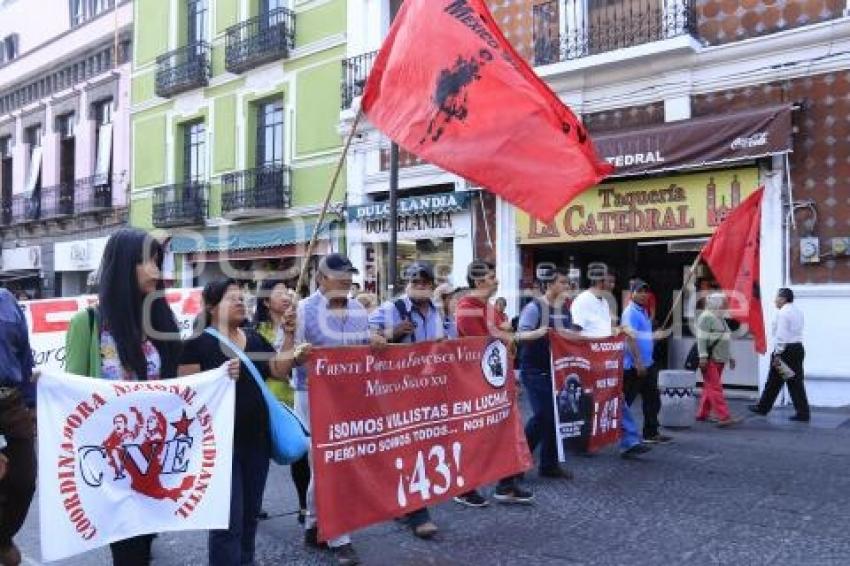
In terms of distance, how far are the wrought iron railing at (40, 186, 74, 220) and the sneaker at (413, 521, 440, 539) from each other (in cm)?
2349

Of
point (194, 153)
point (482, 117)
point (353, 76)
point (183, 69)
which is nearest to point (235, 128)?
point (194, 153)

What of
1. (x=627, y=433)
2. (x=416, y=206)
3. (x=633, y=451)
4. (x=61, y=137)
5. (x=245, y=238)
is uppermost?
(x=61, y=137)

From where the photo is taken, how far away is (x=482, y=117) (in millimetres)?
5469

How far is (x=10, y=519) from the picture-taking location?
470 centimetres

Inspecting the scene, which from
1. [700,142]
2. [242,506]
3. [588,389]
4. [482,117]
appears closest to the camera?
[242,506]

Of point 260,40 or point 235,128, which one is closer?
point 260,40

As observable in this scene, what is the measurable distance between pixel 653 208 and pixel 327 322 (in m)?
8.62

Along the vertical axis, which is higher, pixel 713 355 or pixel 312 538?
pixel 713 355

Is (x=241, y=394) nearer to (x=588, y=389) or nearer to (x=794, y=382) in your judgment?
(x=588, y=389)

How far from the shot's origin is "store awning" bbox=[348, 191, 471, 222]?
49.0 feet

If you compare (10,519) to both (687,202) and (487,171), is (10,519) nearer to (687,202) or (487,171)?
(487,171)

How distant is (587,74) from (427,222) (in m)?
4.17

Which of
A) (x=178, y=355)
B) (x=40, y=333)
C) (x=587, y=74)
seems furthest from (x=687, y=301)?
(x=178, y=355)

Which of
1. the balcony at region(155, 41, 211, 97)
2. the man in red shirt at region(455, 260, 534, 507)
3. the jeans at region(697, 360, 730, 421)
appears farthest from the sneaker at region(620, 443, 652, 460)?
the balcony at region(155, 41, 211, 97)
